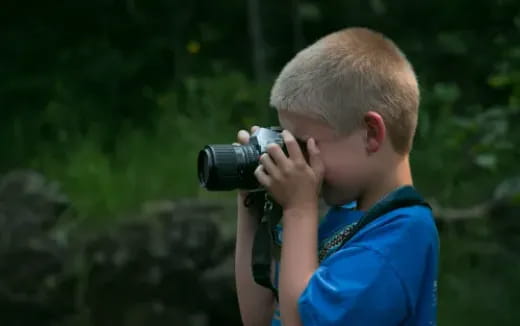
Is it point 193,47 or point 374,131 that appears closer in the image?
point 374,131

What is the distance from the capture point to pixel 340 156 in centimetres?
200

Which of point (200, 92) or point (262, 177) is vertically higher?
point (262, 177)

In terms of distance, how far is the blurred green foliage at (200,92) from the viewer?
5324mm

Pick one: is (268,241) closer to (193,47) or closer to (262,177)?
(262,177)

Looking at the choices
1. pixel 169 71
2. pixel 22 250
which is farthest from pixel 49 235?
pixel 169 71

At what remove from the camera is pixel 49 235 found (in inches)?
199

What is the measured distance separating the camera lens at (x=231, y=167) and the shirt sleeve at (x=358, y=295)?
0.29 meters

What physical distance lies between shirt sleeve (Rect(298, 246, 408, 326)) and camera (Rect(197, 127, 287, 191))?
286mm

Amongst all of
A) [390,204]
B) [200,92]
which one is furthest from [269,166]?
[200,92]

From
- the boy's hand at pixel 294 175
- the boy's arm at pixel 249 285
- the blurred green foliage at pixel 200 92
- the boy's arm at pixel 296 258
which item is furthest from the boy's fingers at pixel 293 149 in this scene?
the blurred green foliage at pixel 200 92

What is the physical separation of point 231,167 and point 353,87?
29cm

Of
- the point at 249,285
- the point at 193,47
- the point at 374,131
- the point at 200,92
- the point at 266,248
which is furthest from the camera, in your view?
the point at 193,47

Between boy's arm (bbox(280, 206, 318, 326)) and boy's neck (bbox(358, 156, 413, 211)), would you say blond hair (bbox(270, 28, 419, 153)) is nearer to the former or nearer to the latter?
boy's neck (bbox(358, 156, 413, 211))

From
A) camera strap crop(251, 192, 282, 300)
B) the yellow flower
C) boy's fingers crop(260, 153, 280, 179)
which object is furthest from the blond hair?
the yellow flower
